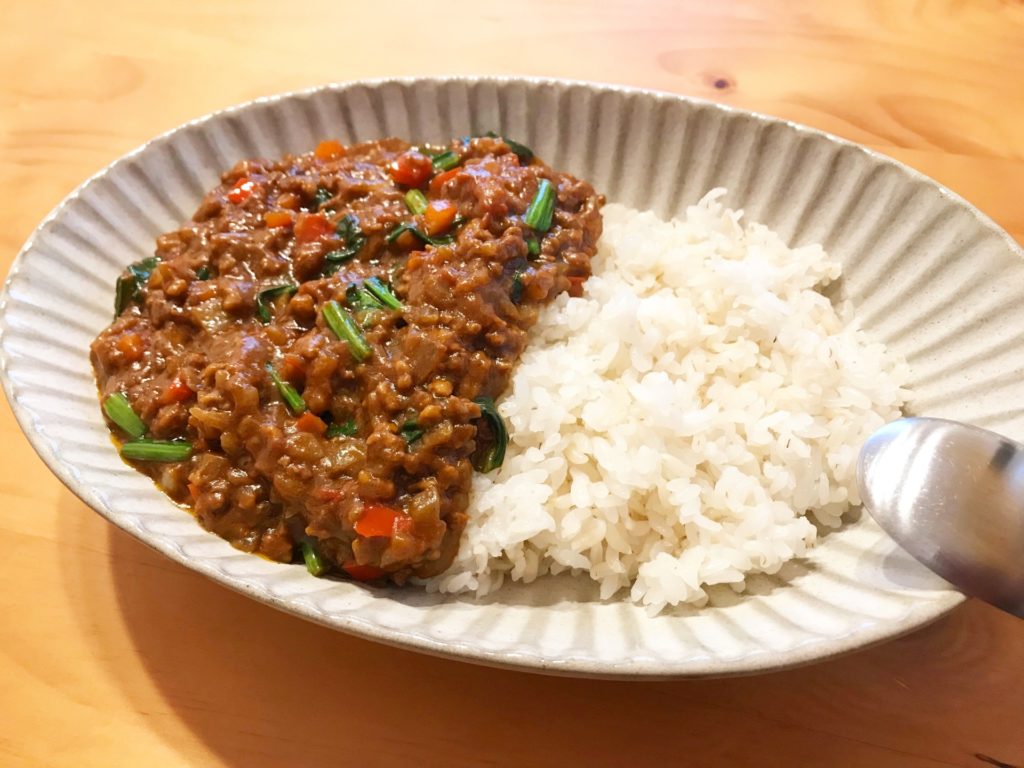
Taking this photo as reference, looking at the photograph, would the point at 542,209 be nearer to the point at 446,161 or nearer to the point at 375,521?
the point at 446,161

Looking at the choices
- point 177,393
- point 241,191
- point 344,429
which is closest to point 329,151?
point 241,191

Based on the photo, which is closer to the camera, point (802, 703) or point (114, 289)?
point (802, 703)

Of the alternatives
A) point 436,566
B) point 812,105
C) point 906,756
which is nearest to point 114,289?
point 436,566

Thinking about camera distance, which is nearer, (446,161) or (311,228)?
(311,228)

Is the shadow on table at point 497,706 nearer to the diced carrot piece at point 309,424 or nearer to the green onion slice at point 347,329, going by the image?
the diced carrot piece at point 309,424

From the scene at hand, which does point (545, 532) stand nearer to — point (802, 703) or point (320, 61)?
point (802, 703)

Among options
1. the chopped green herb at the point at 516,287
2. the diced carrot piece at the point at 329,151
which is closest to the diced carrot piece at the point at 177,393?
the chopped green herb at the point at 516,287
